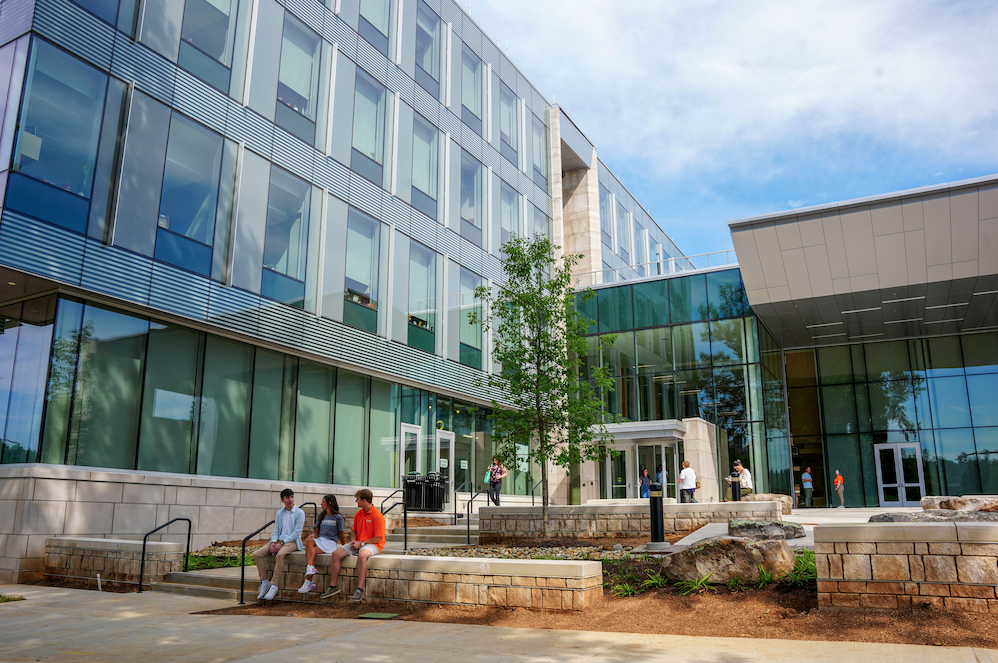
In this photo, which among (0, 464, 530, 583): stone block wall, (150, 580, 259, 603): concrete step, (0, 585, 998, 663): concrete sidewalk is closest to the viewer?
(0, 585, 998, 663): concrete sidewalk

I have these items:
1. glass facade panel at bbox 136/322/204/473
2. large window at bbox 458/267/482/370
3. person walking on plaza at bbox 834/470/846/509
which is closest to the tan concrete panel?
person walking on plaza at bbox 834/470/846/509

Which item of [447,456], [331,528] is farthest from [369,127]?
[331,528]

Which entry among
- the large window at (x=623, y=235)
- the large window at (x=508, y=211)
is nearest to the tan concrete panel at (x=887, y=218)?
the large window at (x=508, y=211)

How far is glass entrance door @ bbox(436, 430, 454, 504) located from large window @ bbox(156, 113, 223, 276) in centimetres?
1051

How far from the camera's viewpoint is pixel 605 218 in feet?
134

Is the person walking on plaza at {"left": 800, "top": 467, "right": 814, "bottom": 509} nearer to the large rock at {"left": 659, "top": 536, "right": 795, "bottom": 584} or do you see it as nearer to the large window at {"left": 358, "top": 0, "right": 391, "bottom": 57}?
the large window at {"left": 358, "top": 0, "right": 391, "bottom": 57}

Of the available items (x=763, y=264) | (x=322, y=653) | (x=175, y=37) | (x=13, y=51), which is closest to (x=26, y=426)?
(x=13, y=51)

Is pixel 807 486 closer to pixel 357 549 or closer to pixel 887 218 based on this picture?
pixel 887 218

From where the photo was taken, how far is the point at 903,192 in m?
21.0

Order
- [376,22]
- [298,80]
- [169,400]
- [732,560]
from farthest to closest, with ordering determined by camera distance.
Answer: [376,22]
[298,80]
[169,400]
[732,560]

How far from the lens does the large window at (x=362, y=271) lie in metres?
21.7

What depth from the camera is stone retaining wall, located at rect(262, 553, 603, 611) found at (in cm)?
817

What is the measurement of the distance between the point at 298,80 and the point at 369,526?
15.5 m

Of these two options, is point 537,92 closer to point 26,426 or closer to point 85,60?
point 85,60
